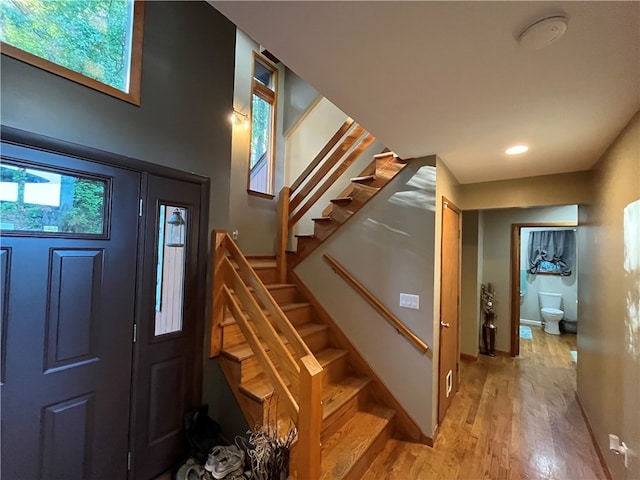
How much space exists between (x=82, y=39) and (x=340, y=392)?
121 inches

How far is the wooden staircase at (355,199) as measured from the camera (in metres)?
2.72

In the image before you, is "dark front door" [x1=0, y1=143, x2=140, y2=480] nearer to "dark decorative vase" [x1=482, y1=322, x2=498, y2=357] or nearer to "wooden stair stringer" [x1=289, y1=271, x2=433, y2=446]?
"wooden stair stringer" [x1=289, y1=271, x2=433, y2=446]

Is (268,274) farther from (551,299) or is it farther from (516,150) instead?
(551,299)

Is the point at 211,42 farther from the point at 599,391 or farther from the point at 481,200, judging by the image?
the point at 599,391

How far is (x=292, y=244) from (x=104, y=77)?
2.89m

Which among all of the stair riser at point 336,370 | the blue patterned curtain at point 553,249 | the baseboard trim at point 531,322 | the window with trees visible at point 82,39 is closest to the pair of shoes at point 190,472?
the stair riser at point 336,370

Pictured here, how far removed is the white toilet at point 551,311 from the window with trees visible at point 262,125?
6.16 m

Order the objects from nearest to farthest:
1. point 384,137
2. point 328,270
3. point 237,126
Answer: point 384,137
point 328,270
point 237,126

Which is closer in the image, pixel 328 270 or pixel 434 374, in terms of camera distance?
pixel 434 374

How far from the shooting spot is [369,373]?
108 inches

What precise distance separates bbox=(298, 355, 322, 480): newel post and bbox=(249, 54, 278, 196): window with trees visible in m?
3.01

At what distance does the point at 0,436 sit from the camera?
131cm

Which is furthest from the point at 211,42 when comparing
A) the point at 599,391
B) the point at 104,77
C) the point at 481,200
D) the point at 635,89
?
the point at 599,391

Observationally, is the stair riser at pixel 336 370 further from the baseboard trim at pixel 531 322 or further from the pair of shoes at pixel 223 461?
the baseboard trim at pixel 531 322
